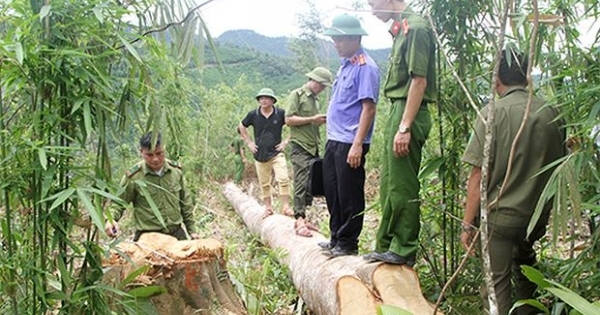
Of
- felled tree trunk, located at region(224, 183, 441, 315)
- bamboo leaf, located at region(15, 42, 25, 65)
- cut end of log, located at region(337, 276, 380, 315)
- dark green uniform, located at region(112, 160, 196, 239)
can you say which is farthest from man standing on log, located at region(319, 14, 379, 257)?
bamboo leaf, located at region(15, 42, 25, 65)

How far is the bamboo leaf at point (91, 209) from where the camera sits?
227 cm

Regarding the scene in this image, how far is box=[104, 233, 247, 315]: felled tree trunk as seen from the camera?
3.89 m

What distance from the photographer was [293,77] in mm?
43094

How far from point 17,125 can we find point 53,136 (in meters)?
0.15

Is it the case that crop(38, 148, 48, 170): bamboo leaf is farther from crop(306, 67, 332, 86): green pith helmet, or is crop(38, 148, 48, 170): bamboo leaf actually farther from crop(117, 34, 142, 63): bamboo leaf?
crop(306, 67, 332, 86): green pith helmet

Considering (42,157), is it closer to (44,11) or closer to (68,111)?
(68,111)

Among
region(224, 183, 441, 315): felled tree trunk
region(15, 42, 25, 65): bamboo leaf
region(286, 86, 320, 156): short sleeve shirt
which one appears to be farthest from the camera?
region(286, 86, 320, 156): short sleeve shirt

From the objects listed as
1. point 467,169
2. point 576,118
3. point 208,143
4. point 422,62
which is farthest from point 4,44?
point 208,143

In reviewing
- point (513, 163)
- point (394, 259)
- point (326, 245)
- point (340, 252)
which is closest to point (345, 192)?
point (340, 252)

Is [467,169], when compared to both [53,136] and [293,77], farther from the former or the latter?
[293,77]

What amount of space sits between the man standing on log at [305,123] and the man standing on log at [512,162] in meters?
3.00

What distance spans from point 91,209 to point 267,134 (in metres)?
5.35

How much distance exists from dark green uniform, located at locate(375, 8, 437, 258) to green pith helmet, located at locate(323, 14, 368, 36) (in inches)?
21.9

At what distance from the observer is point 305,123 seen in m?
6.37
